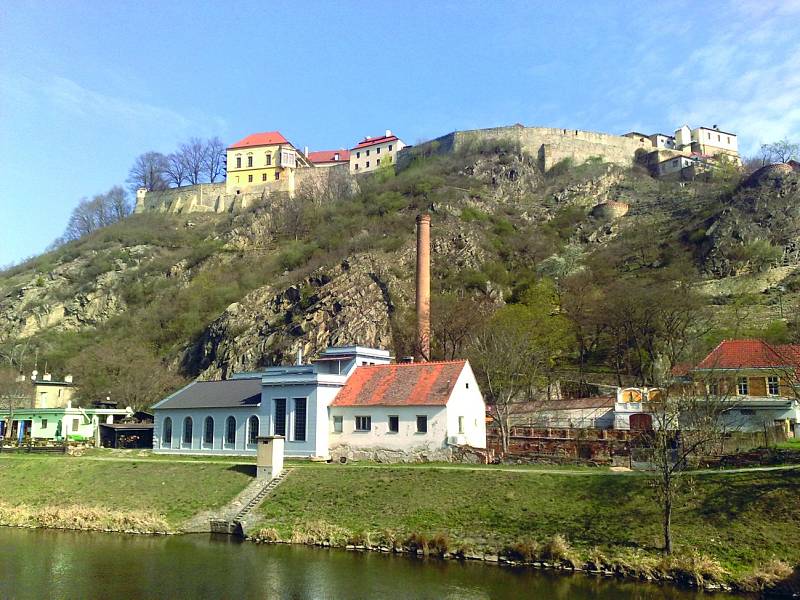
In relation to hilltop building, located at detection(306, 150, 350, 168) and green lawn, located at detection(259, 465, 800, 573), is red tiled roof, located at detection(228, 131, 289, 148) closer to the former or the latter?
hilltop building, located at detection(306, 150, 350, 168)

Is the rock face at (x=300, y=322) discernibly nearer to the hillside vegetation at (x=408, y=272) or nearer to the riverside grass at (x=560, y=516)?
the hillside vegetation at (x=408, y=272)

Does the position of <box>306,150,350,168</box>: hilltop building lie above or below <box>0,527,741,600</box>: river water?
above

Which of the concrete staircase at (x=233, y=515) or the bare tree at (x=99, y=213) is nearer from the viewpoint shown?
the concrete staircase at (x=233, y=515)

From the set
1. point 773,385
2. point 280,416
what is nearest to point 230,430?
point 280,416

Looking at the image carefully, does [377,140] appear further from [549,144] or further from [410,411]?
[410,411]

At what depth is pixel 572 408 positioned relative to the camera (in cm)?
5069

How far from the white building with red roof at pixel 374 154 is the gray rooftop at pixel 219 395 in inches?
3206

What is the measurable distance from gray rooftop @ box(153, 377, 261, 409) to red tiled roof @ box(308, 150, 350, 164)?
88.1 m

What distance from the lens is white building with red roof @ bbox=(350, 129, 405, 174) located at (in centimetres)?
12675

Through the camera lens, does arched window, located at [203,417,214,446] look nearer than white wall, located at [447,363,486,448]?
No

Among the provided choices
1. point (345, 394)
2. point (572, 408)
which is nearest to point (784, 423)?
point (572, 408)

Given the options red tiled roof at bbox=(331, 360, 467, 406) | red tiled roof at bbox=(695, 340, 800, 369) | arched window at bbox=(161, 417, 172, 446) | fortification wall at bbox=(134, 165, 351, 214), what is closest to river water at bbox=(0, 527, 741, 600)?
red tiled roof at bbox=(331, 360, 467, 406)

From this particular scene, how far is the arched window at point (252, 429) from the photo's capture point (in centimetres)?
4439

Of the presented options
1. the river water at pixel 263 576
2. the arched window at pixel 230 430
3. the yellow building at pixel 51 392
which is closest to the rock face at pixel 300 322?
the yellow building at pixel 51 392
